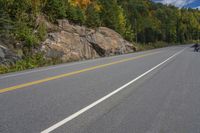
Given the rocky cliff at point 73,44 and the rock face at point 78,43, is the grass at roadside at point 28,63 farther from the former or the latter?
the rock face at point 78,43

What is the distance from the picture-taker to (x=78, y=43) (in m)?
31.2

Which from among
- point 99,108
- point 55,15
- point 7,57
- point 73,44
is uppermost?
point 55,15

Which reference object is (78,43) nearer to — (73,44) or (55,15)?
(73,44)

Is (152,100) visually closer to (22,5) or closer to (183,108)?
(183,108)

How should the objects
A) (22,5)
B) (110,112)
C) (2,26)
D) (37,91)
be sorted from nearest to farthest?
(110,112) → (37,91) → (2,26) → (22,5)

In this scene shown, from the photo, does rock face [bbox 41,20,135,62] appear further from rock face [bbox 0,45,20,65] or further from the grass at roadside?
rock face [bbox 0,45,20,65]

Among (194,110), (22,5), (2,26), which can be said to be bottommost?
(194,110)

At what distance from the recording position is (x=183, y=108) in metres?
6.84

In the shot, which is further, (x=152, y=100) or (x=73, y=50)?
(x=73, y=50)

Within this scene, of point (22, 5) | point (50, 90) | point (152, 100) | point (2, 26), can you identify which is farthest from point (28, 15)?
point (152, 100)

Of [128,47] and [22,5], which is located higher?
[22,5]

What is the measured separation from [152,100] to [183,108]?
3.39ft

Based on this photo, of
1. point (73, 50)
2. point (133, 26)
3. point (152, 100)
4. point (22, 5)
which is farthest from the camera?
point (133, 26)

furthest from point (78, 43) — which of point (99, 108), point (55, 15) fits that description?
point (99, 108)
